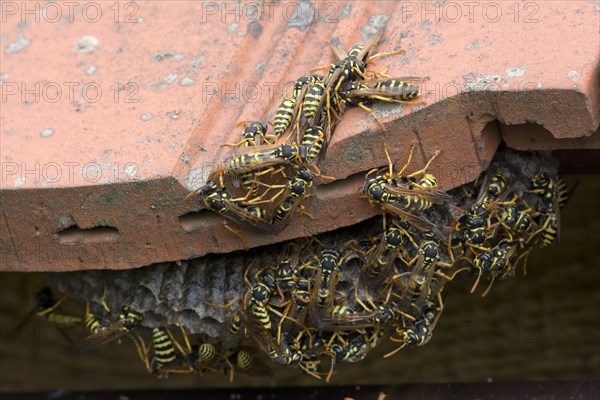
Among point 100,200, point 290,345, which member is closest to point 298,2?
point 100,200

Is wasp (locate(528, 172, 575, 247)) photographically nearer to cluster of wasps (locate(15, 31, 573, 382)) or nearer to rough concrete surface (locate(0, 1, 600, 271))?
cluster of wasps (locate(15, 31, 573, 382))

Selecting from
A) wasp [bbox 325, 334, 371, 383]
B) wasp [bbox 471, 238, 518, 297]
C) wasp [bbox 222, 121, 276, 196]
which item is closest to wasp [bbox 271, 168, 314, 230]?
wasp [bbox 222, 121, 276, 196]

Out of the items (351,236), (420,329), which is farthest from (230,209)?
(420,329)

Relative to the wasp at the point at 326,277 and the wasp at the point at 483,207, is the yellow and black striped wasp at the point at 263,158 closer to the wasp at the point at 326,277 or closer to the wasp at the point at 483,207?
the wasp at the point at 326,277

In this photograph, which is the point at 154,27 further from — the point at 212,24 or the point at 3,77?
the point at 3,77

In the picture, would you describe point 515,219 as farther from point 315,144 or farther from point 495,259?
point 315,144

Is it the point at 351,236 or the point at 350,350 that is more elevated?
the point at 351,236

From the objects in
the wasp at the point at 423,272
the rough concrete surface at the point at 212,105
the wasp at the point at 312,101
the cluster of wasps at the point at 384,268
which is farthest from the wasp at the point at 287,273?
the wasp at the point at 312,101
